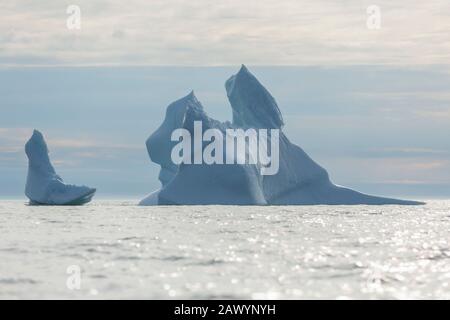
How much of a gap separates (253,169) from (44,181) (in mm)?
16706

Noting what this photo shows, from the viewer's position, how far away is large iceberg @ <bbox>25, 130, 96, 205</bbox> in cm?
6744

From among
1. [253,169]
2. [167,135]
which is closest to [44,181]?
[167,135]

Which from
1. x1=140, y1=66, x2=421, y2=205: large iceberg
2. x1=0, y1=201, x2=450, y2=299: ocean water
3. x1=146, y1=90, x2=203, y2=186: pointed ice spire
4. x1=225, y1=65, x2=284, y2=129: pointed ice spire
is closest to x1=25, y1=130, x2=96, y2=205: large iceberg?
x1=146, y1=90, x2=203, y2=186: pointed ice spire

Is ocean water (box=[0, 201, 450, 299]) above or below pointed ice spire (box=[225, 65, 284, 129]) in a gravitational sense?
below

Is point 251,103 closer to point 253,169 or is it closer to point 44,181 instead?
point 253,169

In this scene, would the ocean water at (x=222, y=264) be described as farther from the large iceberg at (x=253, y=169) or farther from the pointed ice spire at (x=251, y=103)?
the pointed ice spire at (x=251, y=103)

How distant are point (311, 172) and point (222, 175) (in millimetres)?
10254

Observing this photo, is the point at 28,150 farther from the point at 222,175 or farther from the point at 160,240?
the point at 160,240

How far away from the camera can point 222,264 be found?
23.4 metres

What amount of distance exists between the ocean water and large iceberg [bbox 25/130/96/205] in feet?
93.1

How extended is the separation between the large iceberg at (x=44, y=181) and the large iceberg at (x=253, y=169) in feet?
22.3

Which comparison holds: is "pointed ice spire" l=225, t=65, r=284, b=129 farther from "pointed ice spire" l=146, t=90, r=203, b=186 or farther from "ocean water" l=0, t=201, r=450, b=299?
"ocean water" l=0, t=201, r=450, b=299
